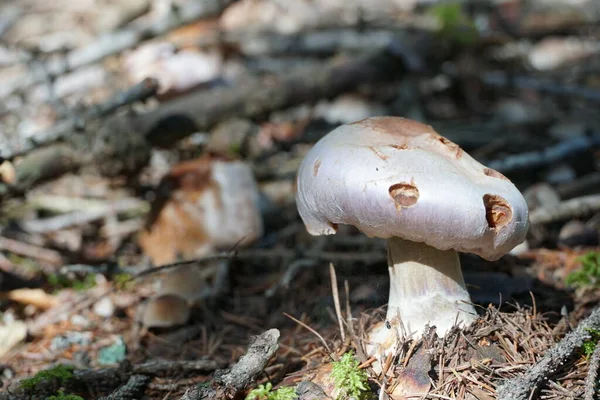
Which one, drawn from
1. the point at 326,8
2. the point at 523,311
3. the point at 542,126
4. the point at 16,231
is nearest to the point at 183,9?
the point at 16,231

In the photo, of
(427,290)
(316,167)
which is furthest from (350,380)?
(316,167)

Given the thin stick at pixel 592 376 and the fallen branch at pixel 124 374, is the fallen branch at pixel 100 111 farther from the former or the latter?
the thin stick at pixel 592 376

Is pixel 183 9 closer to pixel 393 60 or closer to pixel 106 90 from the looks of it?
pixel 106 90

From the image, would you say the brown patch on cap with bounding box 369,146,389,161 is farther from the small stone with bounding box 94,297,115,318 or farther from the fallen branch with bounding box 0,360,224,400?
the small stone with bounding box 94,297,115,318

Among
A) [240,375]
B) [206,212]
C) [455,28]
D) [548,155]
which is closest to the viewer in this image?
[240,375]

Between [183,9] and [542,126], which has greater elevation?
[183,9]

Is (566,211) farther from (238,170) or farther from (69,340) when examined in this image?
(69,340)

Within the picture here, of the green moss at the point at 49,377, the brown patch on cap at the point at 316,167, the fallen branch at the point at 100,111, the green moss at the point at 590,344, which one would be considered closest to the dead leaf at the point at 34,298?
the fallen branch at the point at 100,111
